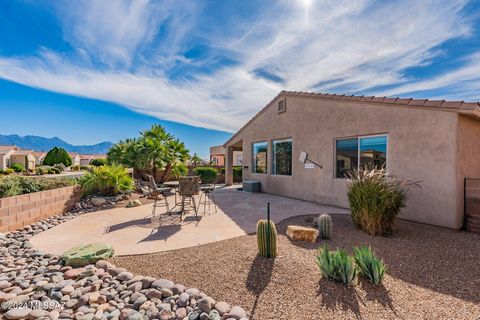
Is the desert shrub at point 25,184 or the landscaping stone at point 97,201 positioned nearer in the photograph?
the desert shrub at point 25,184

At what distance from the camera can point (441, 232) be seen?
5734 millimetres

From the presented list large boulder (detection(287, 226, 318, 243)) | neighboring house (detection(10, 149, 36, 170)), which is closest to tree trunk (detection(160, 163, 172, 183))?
large boulder (detection(287, 226, 318, 243))

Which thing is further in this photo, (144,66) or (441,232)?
(144,66)

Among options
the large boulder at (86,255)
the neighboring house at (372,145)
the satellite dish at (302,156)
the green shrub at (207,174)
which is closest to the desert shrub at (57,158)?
the green shrub at (207,174)

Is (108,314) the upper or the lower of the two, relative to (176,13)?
lower

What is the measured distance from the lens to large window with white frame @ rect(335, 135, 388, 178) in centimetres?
746

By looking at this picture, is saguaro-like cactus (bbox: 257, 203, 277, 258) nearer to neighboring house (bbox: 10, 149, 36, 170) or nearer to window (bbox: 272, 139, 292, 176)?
window (bbox: 272, 139, 292, 176)

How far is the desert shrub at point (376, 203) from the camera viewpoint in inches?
217

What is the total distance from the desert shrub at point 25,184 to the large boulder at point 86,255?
4079 mm

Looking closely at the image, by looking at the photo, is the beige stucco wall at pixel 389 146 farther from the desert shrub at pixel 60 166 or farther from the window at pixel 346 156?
the desert shrub at pixel 60 166

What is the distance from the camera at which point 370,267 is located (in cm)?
329

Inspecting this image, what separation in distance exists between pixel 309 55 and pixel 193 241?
8.18 metres

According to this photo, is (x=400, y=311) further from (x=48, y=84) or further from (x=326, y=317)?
(x=48, y=84)

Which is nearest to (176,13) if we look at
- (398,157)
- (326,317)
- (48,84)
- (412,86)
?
(48,84)
